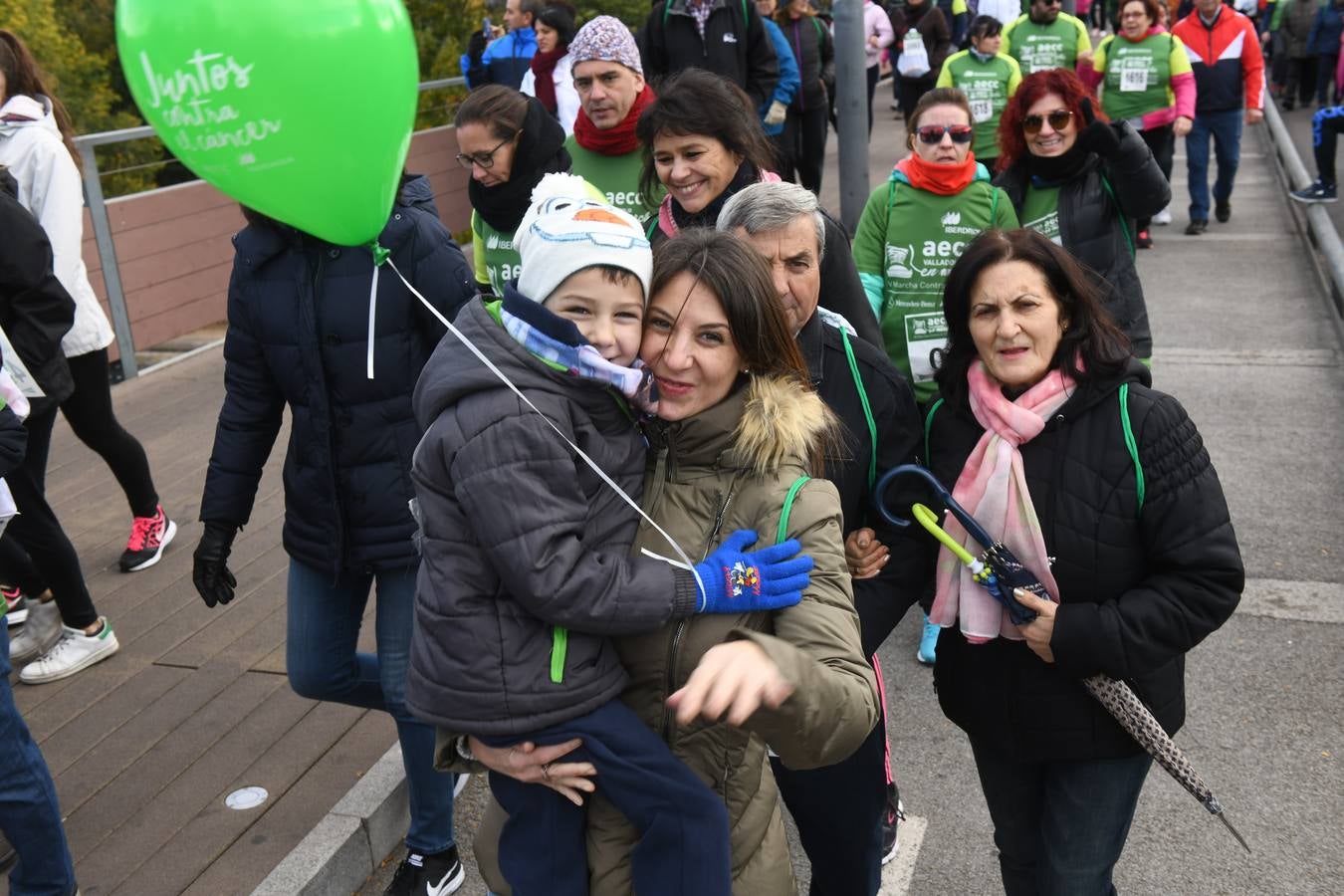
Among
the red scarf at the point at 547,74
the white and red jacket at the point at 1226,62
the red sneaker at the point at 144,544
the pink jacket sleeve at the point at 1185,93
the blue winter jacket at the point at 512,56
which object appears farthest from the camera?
the white and red jacket at the point at 1226,62

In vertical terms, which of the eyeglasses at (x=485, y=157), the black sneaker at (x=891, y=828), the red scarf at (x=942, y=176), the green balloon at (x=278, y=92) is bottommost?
the black sneaker at (x=891, y=828)

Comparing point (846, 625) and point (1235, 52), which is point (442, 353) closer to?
point (846, 625)

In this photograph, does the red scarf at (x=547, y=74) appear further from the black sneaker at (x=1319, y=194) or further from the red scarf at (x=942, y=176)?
the black sneaker at (x=1319, y=194)

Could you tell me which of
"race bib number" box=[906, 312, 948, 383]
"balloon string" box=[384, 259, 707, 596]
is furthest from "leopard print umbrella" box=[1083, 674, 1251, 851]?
"race bib number" box=[906, 312, 948, 383]

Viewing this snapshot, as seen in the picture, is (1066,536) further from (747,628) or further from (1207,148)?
(1207,148)

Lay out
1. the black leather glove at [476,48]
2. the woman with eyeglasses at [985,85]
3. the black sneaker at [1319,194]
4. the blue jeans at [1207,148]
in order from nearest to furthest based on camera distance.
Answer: the woman with eyeglasses at [985,85]
the blue jeans at [1207,148]
the black leather glove at [476,48]
the black sneaker at [1319,194]

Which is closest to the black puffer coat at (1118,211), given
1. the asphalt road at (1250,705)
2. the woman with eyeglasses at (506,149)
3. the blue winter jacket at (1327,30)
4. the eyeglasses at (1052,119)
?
the eyeglasses at (1052,119)

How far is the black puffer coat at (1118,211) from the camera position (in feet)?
14.6

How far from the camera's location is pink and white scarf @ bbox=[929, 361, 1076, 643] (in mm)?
2545

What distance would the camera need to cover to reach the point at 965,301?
271 centimetres

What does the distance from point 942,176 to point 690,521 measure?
2.88 metres

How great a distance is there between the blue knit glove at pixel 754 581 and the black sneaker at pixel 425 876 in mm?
1845

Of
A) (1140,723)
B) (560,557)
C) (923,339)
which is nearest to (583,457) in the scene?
(560,557)

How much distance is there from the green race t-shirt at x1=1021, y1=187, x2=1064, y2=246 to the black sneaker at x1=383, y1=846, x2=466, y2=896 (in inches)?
115
